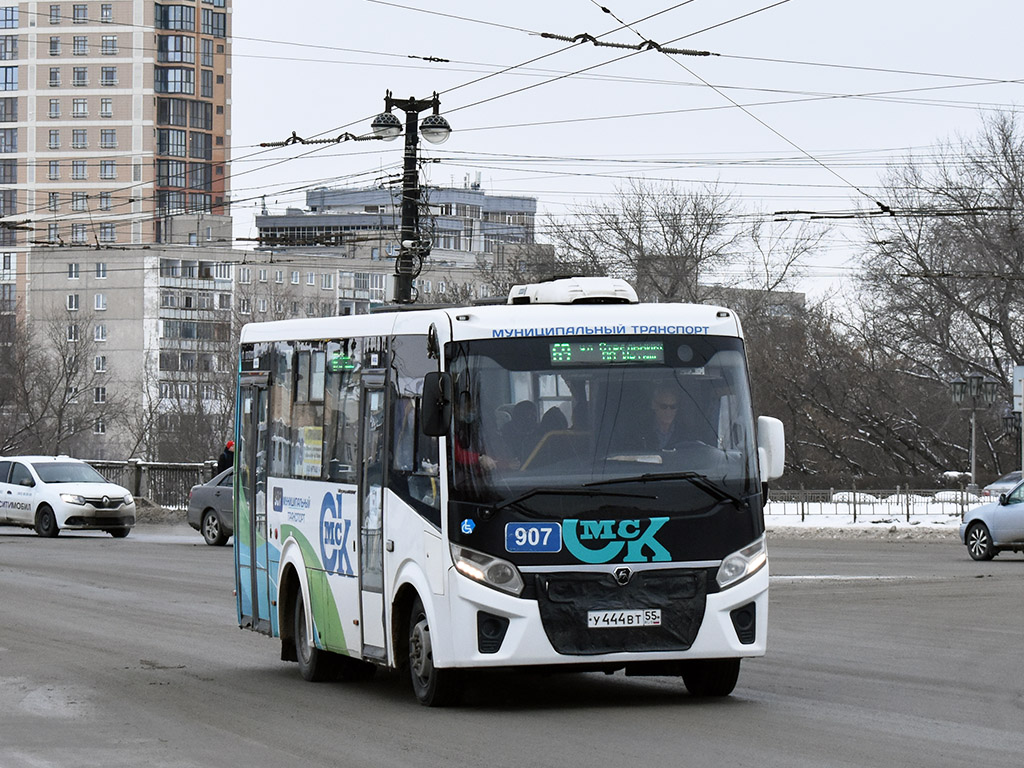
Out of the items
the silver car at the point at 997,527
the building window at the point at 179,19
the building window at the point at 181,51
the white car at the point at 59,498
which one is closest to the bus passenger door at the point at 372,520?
the silver car at the point at 997,527

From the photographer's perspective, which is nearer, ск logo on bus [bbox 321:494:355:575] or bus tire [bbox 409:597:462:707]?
bus tire [bbox 409:597:462:707]

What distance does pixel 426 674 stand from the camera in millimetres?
10992

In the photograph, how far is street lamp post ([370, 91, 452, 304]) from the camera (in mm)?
27578

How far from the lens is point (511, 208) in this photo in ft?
613

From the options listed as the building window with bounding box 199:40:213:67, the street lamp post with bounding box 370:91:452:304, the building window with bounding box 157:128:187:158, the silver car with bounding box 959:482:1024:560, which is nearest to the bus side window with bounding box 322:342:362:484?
the street lamp post with bounding box 370:91:452:304

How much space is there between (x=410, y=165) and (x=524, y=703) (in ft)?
58.4

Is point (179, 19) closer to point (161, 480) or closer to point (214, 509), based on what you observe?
point (161, 480)

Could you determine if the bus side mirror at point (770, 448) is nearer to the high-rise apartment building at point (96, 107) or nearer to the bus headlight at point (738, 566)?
the bus headlight at point (738, 566)

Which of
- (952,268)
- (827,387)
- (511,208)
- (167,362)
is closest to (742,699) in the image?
(952,268)

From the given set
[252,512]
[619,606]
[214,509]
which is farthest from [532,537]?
[214,509]

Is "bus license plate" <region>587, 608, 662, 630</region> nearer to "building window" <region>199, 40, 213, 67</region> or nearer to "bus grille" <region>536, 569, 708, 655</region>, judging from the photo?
"bus grille" <region>536, 569, 708, 655</region>

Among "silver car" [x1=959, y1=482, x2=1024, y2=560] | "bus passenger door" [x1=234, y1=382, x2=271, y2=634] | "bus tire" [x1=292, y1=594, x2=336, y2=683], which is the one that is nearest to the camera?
"bus tire" [x1=292, y1=594, x2=336, y2=683]

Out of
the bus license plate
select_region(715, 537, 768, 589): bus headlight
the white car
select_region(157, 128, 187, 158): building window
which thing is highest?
select_region(157, 128, 187, 158): building window

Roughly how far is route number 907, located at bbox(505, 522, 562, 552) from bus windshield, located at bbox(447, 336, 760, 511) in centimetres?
18
